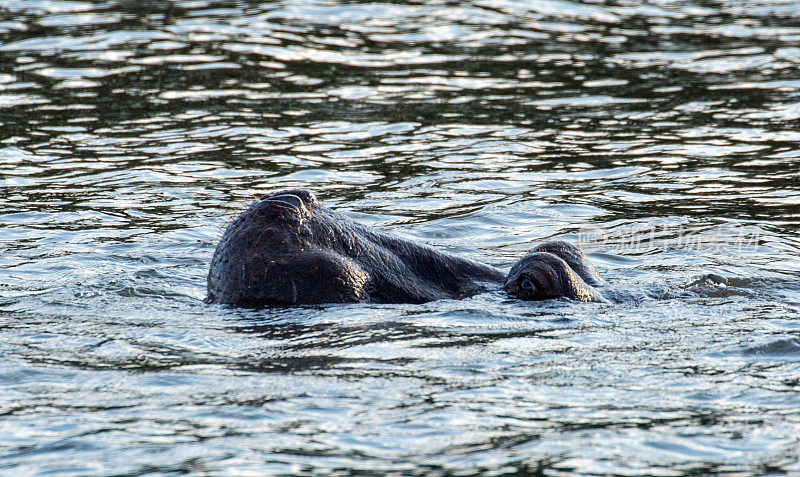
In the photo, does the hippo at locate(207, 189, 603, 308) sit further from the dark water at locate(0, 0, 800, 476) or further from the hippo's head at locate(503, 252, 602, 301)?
the dark water at locate(0, 0, 800, 476)

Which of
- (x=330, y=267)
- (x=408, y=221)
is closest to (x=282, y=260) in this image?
(x=330, y=267)

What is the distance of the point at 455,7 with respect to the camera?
2042 centimetres

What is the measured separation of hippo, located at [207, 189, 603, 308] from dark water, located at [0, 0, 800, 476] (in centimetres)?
11

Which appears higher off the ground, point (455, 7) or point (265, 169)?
point (455, 7)

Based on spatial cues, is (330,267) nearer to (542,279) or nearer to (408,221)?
(542,279)

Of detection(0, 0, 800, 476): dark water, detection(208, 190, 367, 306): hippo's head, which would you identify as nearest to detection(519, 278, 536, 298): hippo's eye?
detection(0, 0, 800, 476): dark water

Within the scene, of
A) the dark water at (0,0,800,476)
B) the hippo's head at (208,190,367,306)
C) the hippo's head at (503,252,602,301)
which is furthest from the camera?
the hippo's head at (503,252,602,301)

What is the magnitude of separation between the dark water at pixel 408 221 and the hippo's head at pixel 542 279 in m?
0.11

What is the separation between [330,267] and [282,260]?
0.26 meters

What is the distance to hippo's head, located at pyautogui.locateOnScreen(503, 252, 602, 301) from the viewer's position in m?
6.48

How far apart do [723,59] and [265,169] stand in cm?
835

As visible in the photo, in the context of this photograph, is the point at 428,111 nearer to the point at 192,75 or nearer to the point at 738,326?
the point at 192,75

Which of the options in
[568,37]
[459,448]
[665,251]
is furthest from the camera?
[568,37]

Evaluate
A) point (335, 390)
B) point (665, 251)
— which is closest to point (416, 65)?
point (665, 251)
